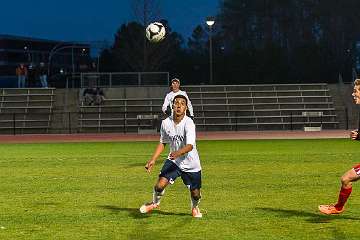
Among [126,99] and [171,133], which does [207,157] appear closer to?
[171,133]

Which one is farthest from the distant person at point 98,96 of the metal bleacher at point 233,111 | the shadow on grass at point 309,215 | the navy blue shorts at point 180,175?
the navy blue shorts at point 180,175

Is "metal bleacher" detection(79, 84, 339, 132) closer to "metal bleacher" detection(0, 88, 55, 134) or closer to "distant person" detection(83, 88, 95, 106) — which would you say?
"distant person" detection(83, 88, 95, 106)

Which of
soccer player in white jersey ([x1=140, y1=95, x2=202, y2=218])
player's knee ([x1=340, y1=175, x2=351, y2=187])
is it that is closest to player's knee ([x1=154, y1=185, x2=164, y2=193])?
soccer player in white jersey ([x1=140, y1=95, x2=202, y2=218])

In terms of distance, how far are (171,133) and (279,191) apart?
12.4 feet

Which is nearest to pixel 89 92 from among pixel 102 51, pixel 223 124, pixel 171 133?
pixel 223 124

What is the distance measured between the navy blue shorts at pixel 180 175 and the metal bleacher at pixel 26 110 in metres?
28.4

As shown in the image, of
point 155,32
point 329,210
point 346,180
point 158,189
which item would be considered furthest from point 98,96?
point 346,180

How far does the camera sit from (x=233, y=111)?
38312 mm

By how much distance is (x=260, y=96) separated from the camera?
42312 millimetres

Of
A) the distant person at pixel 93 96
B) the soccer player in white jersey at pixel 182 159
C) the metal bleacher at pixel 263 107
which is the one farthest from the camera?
the distant person at pixel 93 96

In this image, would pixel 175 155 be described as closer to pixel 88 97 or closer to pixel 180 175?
pixel 180 175

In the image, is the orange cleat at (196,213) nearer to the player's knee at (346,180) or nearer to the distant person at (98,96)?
the player's knee at (346,180)

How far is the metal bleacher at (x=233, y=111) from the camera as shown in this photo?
1545 inches

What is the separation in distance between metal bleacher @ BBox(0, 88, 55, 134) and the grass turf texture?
721 inches
